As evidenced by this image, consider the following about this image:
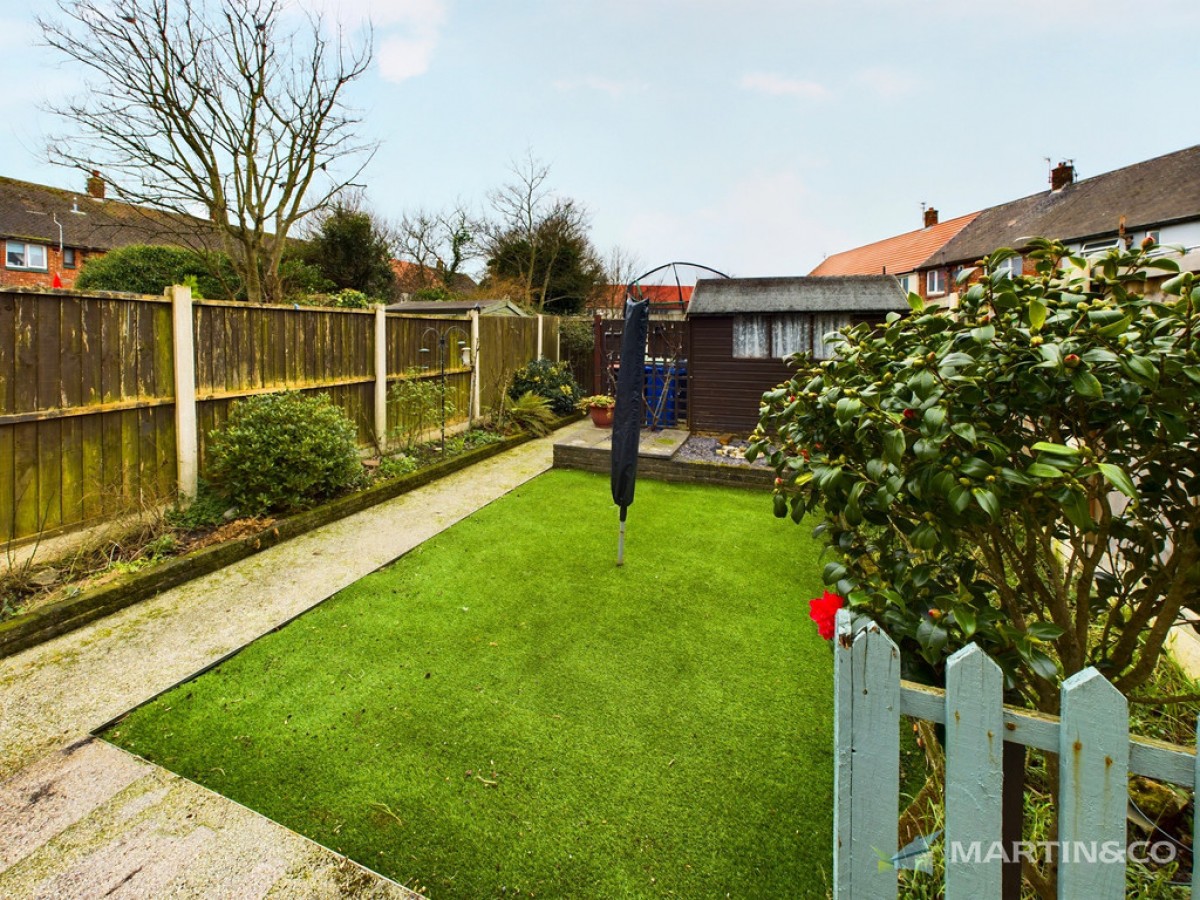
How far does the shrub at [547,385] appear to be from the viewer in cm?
1029

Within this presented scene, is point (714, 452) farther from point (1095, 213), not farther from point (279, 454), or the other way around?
point (1095, 213)

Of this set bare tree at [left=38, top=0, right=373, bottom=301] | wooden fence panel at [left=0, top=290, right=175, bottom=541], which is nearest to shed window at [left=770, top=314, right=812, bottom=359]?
wooden fence panel at [left=0, top=290, right=175, bottom=541]

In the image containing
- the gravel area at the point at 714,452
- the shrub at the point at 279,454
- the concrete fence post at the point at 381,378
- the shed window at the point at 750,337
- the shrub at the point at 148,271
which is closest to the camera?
the shrub at the point at 279,454

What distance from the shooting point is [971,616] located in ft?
4.13

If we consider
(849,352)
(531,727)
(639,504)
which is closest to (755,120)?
(639,504)

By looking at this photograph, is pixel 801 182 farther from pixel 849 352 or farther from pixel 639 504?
pixel 849 352

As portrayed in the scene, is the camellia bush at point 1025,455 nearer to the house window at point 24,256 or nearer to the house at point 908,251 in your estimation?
the house at point 908,251

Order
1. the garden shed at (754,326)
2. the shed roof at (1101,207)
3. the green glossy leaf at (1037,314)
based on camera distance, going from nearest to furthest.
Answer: the green glossy leaf at (1037,314) → the garden shed at (754,326) → the shed roof at (1101,207)

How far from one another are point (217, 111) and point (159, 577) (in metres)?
9.50

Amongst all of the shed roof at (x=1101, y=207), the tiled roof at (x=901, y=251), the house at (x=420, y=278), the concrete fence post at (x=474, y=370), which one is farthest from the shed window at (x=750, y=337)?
the house at (x=420, y=278)

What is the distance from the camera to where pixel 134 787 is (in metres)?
2.06

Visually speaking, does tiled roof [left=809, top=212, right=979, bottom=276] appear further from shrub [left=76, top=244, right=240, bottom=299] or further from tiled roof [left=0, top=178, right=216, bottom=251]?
tiled roof [left=0, top=178, right=216, bottom=251]

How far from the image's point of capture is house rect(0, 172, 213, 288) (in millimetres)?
20406

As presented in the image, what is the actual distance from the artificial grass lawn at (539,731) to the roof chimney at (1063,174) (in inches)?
927
